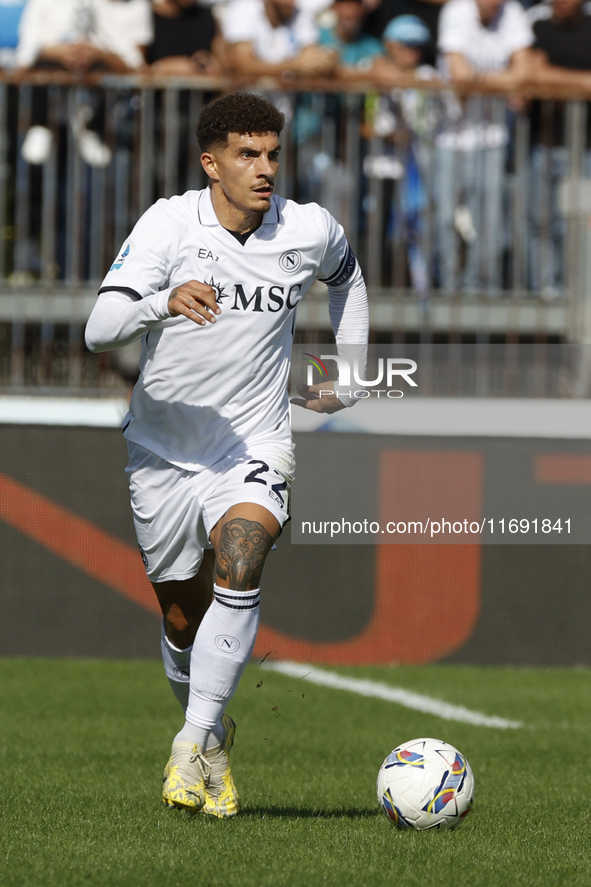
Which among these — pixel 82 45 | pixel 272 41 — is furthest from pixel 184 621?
pixel 272 41

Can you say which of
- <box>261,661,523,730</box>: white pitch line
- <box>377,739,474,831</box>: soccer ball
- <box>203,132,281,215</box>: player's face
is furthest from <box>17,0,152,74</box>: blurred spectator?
<box>377,739,474,831</box>: soccer ball

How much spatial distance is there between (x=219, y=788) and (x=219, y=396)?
1.47 meters

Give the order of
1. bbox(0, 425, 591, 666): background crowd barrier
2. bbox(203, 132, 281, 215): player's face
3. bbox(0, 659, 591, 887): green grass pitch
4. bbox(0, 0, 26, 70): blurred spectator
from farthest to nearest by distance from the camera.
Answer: bbox(0, 0, 26, 70): blurred spectator → bbox(0, 425, 591, 666): background crowd barrier → bbox(203, 132, 281, 215): player's face → bbox(0, 659, 591, 887): green grass pitch

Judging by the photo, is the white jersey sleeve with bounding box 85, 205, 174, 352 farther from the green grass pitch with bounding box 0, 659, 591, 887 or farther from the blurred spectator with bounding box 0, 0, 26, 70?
the blurred spectator with bounding box 0, 0, 26, 70

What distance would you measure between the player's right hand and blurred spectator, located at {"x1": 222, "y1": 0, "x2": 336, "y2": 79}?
5574 mm

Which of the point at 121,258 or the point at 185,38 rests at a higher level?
the point at 185,38

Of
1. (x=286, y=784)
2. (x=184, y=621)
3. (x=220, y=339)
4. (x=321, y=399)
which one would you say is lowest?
(x=286, y=784)

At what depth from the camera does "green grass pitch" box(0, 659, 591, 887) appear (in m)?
3.96

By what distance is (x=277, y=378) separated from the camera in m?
5.13

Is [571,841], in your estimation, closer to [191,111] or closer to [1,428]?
[1,428]

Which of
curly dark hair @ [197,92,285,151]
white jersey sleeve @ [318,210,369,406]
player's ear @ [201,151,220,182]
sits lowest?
white jersey sleeve @ [318,210,369,406]

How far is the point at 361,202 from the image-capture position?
9.58 meters

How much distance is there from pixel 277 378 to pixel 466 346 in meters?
4.58

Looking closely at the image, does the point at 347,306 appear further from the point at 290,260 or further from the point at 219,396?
the point at 219,396
